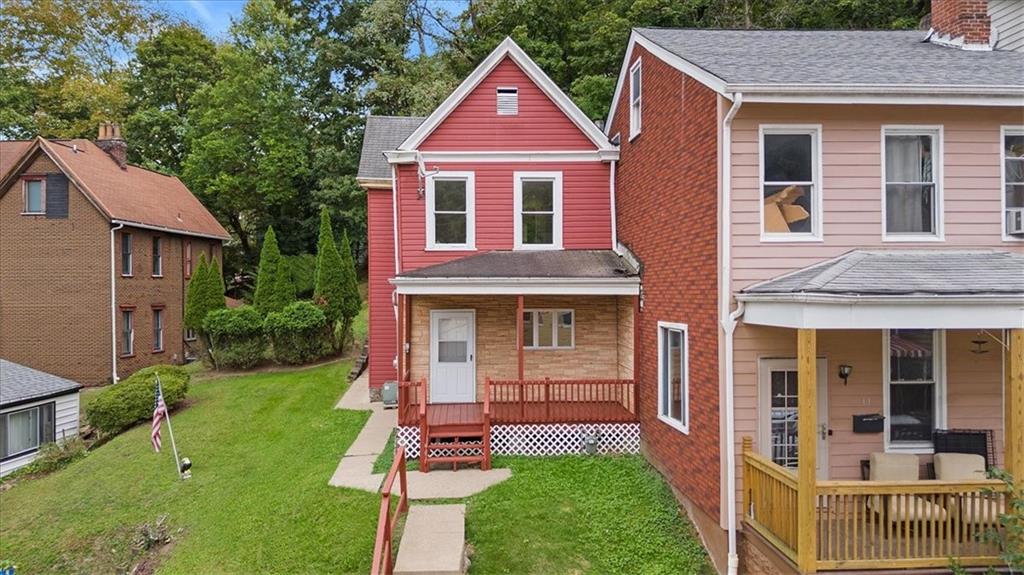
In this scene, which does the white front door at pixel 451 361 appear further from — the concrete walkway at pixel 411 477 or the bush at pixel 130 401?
the bush at pixel 130 401

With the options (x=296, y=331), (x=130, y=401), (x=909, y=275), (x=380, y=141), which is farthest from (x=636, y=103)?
(x=130, y=401)

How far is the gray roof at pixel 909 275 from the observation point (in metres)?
6.06

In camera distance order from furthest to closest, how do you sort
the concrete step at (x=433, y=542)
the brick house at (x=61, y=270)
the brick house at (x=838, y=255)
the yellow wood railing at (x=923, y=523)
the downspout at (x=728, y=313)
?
1. the brick house at (x=61, y=270)
2. the downspout at (x=728, y=313)
3. the brick house at (x=838, y=255)
4. the concrete step at (x=433, y=542)
5. the yellow wood railing at (x=923, y=523)

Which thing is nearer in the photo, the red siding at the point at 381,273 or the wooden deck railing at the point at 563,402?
the wooden deck railing at the point at 563,402

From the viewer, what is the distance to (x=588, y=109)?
22797 millimetres

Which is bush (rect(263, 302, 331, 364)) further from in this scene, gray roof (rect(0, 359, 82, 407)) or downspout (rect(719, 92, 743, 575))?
downspout (rect(719, 92, 743, 575))

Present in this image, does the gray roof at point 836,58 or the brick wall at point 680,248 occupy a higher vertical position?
the gray roof at point 836,58

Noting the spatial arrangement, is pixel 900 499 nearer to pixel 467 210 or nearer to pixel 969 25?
pixel 969 25

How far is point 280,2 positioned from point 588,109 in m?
24.3

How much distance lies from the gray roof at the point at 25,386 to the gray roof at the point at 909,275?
1770cm

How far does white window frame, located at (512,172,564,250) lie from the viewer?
1251 cm

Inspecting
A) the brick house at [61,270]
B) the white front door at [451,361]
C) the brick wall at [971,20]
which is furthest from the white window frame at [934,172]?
the brick house at [61,270]

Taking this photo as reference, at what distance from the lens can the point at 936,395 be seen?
7.53 metres

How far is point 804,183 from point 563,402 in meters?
5.92
